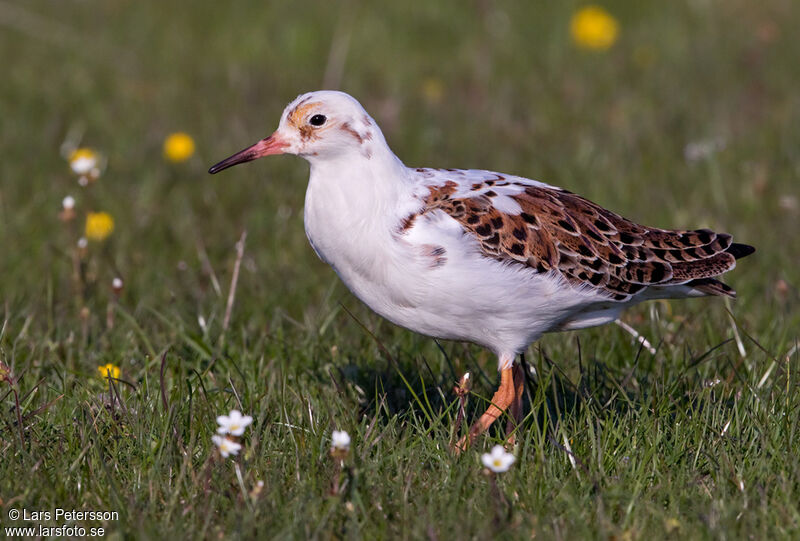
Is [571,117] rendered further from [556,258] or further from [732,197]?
[556,258]

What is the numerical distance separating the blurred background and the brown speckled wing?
1.45 metres

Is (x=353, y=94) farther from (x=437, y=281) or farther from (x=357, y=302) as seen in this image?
(x=437, y=281)

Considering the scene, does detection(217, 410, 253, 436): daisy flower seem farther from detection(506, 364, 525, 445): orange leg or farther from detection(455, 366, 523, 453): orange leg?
detection(506, 364, 525, 445): orange leg

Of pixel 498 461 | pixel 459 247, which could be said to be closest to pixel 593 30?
pixel 459 247

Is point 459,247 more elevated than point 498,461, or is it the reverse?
point 459,247

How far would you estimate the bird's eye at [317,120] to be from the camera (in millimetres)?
4965

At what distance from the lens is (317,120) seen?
4977mm

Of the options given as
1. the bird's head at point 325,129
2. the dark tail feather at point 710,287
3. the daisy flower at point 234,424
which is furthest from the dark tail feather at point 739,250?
the daisy flower at point 234,424

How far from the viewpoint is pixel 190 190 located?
8.84 metres

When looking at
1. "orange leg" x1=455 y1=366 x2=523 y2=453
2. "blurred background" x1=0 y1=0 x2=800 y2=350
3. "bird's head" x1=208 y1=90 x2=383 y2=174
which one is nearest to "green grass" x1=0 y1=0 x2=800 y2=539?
"blurred background" x1=0 y1=0 x2=800 y2=350

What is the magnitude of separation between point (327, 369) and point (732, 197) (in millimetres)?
4289

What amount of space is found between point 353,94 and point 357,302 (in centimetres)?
459

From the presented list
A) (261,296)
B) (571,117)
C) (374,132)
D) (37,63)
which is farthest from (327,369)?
(37,63)

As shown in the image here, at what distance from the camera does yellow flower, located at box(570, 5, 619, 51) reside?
11.4 meters
